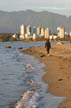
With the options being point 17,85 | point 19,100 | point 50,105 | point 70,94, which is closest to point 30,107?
point 50,105

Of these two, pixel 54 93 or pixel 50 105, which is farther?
pixel 54 93

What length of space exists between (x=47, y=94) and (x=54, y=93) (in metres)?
0.35

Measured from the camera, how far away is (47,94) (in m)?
15.6

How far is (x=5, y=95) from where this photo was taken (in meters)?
15.7

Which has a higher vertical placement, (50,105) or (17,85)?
(50,105)

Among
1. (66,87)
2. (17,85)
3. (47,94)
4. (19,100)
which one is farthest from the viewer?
(17,85)

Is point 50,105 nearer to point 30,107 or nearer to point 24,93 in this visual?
point 30,107

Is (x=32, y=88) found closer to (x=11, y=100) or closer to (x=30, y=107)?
(x=11, y=100)

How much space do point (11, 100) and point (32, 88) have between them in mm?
3105

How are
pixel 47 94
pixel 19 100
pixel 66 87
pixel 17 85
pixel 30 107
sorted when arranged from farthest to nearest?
pixel 17 85
pixel 66 87
pixel 47 94
pixel 19 100
pixel 30 107

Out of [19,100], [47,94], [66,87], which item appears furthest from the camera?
[66,87]

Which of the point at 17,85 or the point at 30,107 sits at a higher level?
the point at 30,107

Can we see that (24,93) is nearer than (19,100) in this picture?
No

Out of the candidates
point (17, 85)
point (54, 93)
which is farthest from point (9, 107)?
point (17, 85)
